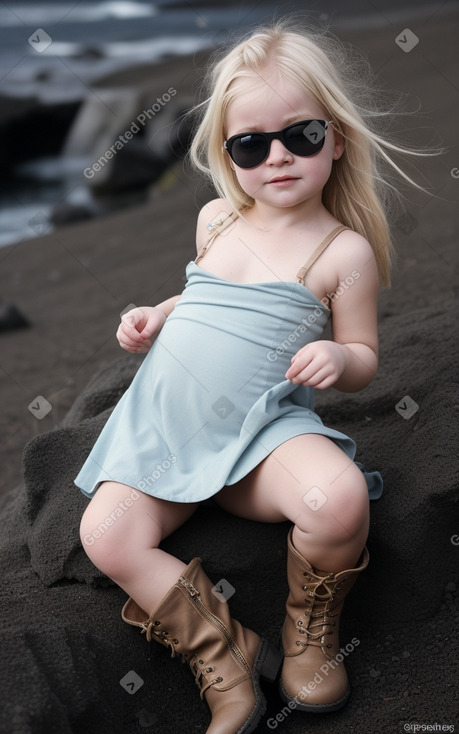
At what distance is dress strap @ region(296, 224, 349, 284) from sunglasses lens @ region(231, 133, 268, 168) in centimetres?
26

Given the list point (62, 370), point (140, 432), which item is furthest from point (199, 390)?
point (62, 370)

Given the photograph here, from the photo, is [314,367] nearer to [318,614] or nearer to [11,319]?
[318,614]

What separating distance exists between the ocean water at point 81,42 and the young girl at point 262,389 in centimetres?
758

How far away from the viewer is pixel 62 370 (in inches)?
193

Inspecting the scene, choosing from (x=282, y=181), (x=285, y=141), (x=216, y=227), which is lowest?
(x=216, y=227)

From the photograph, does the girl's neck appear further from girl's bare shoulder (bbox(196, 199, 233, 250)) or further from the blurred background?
the blurred background

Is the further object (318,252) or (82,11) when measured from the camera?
(82,11)

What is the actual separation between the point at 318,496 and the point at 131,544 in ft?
1.51

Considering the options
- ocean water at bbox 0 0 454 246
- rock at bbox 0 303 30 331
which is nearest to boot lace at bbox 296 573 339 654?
rock at bbox 0 303 30 331

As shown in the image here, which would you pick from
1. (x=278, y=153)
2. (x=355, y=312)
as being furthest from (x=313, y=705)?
(x=278, y=153)

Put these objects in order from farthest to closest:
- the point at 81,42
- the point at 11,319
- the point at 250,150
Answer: the point at 81,42, the point at 11,319, the point at 250,150

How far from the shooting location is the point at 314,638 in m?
1.99

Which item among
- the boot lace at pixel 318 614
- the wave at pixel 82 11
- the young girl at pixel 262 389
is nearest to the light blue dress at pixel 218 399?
the young girl at pixel 262 389

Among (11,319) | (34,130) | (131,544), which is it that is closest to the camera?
(131,544)
